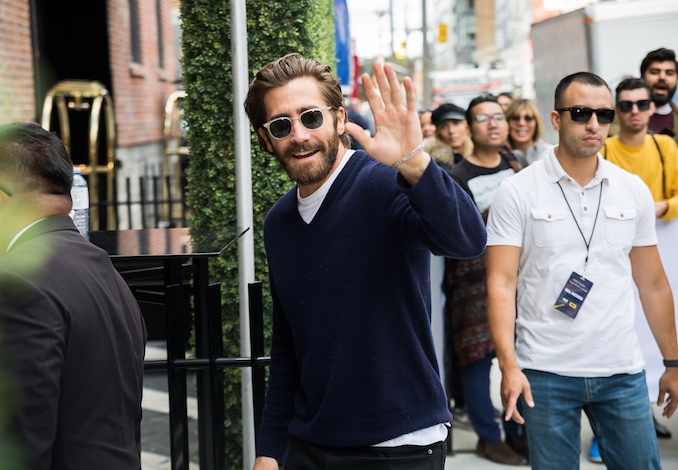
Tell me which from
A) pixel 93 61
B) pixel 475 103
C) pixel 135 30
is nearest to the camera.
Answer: pixel 475 103

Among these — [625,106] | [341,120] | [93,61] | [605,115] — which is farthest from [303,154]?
[93,61]

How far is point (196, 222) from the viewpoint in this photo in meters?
5.32

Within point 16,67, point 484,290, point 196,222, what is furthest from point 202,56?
point 16,67

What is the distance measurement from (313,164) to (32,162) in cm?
74

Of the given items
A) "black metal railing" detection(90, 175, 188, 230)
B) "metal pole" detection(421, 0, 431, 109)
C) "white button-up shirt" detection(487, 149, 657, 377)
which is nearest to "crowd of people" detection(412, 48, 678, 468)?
"white button-up shirt" detection(487, 149, 657, 377)

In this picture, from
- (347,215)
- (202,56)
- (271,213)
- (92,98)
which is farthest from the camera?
(92,98)

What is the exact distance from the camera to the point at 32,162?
235 cm

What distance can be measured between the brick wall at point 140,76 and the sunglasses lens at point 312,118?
10.3m

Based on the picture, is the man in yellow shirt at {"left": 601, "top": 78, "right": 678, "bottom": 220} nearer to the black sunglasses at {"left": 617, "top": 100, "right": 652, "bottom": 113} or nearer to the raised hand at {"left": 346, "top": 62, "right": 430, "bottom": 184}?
the black sunglasses at {"left": 617, "top": 100, "right": 652, "bottom": 113}

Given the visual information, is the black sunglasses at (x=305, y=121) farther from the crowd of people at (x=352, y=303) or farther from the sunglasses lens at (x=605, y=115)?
the sunglasses lens at (x=605, y=115)

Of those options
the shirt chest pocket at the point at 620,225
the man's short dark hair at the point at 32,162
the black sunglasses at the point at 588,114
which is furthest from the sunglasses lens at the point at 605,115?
the man's short dark hair at the point at 32,162

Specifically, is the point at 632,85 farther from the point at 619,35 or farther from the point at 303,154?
the point at 619,35

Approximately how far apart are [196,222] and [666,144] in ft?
9.59

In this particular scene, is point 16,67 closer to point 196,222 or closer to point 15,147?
point 196,222
